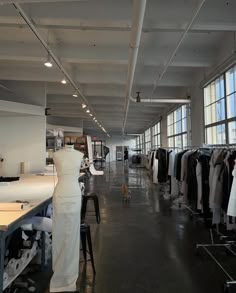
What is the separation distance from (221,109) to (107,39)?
2.99m

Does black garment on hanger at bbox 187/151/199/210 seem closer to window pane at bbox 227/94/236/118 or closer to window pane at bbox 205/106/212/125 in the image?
window pane at bbox 227/94/236/118

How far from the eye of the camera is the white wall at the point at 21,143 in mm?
7184

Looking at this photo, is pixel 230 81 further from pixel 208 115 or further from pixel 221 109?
pixel 208 115

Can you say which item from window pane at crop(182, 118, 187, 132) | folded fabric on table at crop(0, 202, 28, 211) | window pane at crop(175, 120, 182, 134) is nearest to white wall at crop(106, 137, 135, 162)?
window pane at crop(175, 120, 182, 134)

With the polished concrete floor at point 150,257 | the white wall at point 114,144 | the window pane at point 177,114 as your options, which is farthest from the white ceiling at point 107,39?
the white wall at point 114,144

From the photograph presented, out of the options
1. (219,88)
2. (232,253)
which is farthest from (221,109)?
(232,253)

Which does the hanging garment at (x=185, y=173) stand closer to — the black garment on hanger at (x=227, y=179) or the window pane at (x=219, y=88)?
the black garment on hanger at (x=227, y=179)

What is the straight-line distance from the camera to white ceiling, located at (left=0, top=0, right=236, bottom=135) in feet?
10.9

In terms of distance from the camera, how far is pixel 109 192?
8.38 meters

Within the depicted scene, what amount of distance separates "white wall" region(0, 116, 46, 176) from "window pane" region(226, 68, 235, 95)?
517cm

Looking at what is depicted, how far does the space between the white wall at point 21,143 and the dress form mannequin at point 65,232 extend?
5108mm

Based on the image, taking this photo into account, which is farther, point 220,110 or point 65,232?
point 220,110

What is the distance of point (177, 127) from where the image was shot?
9695 mm

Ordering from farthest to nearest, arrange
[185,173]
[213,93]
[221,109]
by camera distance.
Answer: [213,93] < [221,109] < [185,173]
